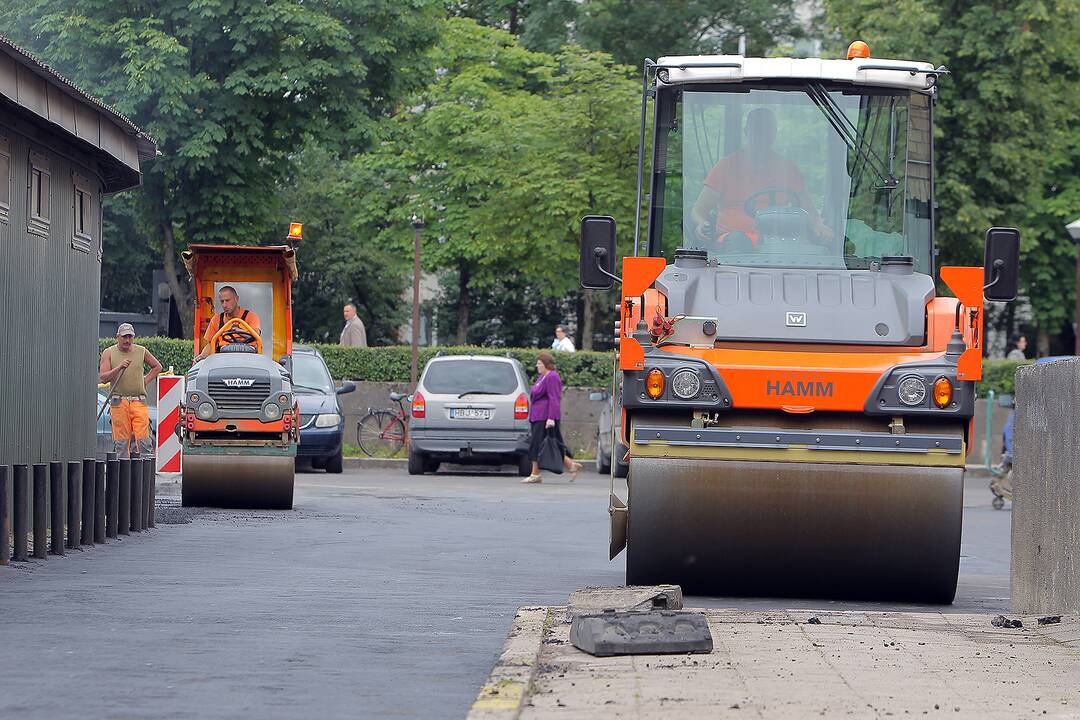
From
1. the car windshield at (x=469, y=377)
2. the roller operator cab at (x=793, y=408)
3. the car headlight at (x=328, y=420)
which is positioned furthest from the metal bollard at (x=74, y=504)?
the car windshield at (x=469, y=377)

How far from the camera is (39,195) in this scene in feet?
53.2

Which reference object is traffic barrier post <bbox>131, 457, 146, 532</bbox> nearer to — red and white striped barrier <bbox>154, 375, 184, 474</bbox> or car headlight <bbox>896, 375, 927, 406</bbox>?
red and white striped barrier <bbox>154, 375, 184, 474</bbox>

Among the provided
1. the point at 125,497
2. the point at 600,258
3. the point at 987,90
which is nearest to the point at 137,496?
the point at 125,497

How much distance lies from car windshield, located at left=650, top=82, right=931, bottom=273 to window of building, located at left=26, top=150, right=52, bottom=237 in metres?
5.58

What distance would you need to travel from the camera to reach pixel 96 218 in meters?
18.5

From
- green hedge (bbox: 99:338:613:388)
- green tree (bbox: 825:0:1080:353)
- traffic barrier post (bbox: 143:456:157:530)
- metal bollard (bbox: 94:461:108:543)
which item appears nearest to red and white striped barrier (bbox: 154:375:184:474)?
traffic barrier post (bbox: 143:456:157:530)

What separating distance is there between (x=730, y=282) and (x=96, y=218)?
8.34 meters

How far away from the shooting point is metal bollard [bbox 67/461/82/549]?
14.7 meters

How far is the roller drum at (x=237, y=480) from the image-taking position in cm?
1973

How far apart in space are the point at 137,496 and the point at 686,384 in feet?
21.9

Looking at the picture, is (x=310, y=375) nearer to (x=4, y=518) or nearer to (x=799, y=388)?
(x=4, y=518)

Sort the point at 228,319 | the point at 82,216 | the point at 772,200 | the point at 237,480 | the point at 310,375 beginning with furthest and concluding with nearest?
the point at 310,375 < the point at 228,319 < the point at 237,480 < the point at 82,216 < the point at 772,200

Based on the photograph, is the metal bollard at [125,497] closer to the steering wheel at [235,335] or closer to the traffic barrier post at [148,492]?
the traffic barrier post at [148,492]

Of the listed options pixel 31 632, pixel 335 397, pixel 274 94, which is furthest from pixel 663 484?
pixel 274 94
